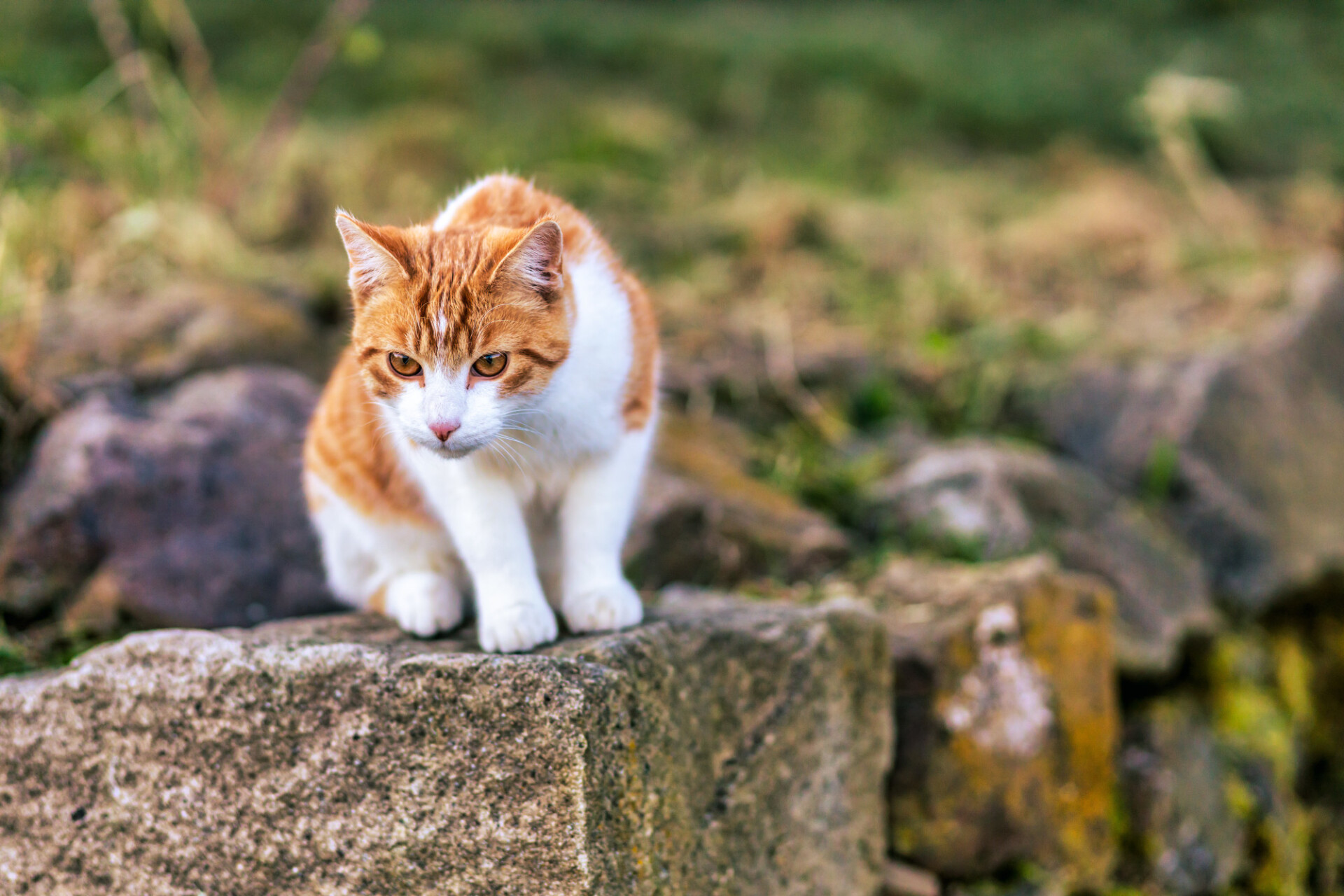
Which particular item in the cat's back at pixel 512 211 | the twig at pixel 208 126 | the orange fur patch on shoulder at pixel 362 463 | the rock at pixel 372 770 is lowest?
the rock at pixel 372 770

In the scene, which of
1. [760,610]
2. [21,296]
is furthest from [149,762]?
[21,296]

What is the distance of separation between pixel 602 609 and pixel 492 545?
282mm

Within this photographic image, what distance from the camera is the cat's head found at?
78.2 inches

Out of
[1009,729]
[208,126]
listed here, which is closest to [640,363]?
[1009,729]

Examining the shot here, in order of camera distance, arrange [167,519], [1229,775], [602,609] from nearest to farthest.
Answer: [602,609], [167,519], [1229,775]

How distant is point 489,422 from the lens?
6.57ft

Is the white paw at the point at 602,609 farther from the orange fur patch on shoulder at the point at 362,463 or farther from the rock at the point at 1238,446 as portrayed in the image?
the rock at the point at 1238,446

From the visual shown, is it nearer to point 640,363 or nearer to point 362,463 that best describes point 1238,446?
point 640,363

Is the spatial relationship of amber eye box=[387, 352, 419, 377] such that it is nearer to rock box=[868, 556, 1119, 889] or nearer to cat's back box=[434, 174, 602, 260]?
cat's back box=[434, 174, 602, 260]

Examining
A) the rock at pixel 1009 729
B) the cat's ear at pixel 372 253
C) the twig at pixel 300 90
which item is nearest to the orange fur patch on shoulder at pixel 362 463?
the cat's ear at pixel 372 253

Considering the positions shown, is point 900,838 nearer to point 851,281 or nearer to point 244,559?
point 244,559

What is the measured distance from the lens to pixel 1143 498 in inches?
159

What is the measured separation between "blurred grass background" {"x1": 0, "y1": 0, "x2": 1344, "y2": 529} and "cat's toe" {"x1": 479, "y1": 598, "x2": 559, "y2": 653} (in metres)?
1.90

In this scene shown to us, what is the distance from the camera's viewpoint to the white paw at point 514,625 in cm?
212
